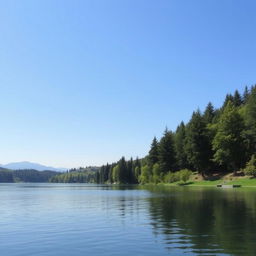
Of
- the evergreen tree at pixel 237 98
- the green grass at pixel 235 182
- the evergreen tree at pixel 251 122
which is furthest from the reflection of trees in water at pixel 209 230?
the evergreen tree at pixel 237 98

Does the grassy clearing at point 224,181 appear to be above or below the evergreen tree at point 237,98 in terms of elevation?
below

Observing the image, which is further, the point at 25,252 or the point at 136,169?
the point at 136,169

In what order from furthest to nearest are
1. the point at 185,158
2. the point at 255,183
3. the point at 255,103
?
the point at 185,158 → the point at 255,103 → the point at 255,183

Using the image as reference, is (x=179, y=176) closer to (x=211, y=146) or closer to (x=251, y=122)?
(x=211, y=146)

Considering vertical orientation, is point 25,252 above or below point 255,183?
below

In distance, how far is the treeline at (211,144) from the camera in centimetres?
10042

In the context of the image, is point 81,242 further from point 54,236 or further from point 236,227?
point 236,227

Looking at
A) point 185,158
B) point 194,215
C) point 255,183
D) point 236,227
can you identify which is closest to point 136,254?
point 236,227

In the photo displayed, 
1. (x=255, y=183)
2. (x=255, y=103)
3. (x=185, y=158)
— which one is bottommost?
(x=255, y=183)

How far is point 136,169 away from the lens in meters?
198

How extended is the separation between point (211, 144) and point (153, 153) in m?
39.2

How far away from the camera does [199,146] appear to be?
11738 cm

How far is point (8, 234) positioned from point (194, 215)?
15894 millimetres

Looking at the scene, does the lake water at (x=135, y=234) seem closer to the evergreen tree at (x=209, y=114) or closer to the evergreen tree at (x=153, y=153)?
the evergreen tree at (x=209, y=114)
